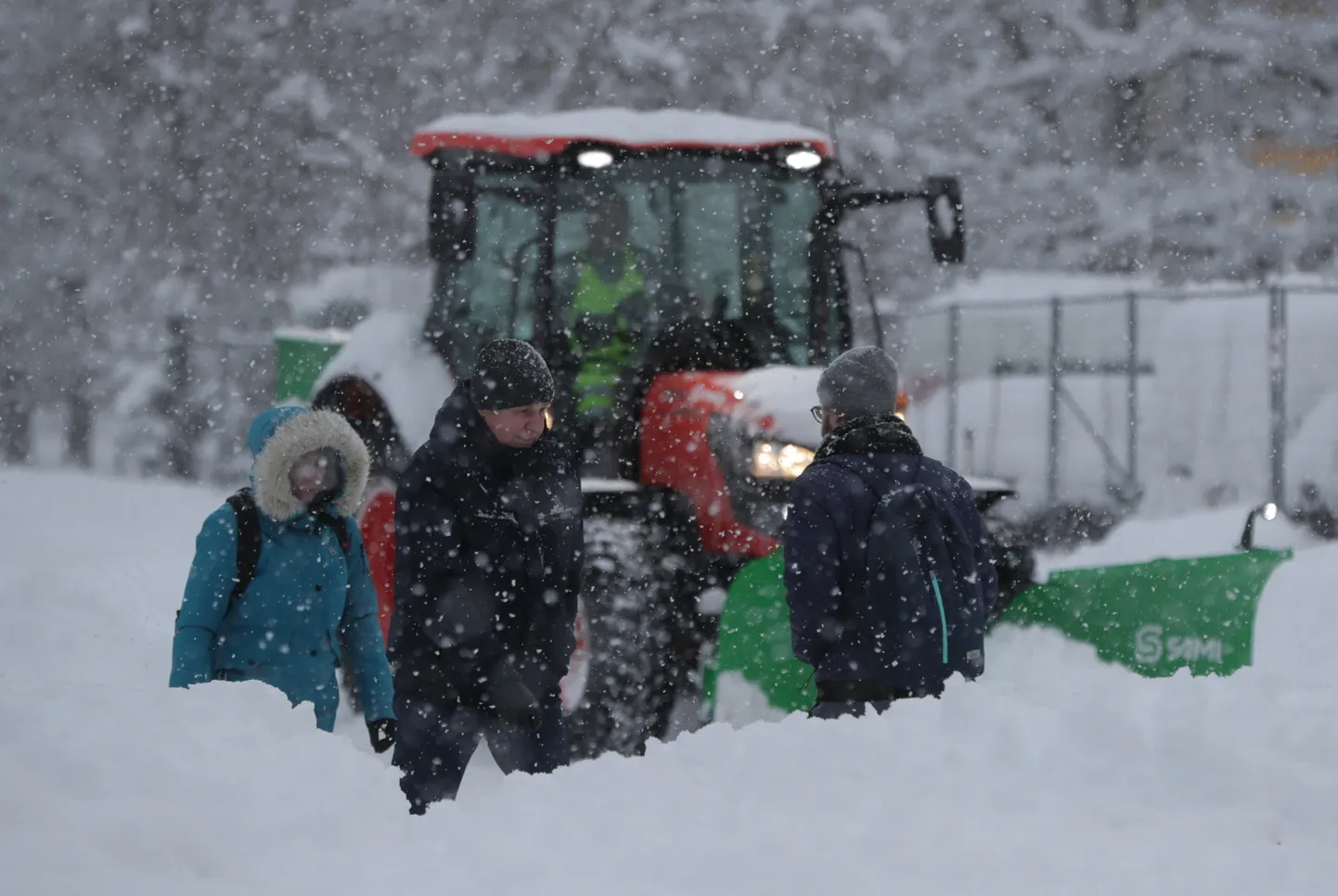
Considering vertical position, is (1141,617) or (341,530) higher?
(341,530)

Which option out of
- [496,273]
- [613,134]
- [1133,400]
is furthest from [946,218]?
[1133,400]

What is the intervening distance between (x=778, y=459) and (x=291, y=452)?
2.58m

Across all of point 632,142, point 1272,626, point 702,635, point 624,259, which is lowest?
point 1272,626

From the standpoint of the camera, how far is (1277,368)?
43.4ft

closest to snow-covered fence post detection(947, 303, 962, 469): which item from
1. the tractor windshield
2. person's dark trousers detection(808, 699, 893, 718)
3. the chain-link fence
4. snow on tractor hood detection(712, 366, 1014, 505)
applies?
the chain-link fence

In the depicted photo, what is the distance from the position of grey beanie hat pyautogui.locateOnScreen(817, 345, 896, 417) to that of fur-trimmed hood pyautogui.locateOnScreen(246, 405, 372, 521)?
1.30 metres

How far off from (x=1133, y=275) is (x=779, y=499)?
1447 cm

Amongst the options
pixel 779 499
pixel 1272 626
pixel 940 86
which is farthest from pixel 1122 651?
pixel 940 86

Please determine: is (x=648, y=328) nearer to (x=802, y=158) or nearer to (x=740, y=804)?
(x=802, y=158)

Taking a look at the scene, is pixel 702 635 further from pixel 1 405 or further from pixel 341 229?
pixel 1 405

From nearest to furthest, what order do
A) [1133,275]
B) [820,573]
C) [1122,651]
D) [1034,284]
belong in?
[820,573], [1122,651], [1034,284], [1133,275]

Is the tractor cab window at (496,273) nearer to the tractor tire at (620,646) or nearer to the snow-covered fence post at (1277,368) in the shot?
the tractor tire at (620,646)

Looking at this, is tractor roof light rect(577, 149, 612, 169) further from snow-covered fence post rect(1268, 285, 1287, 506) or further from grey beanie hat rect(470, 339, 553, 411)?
snow-covered fence post rect(1268, 285, 1287, 506)

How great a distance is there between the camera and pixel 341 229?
2309 cm
